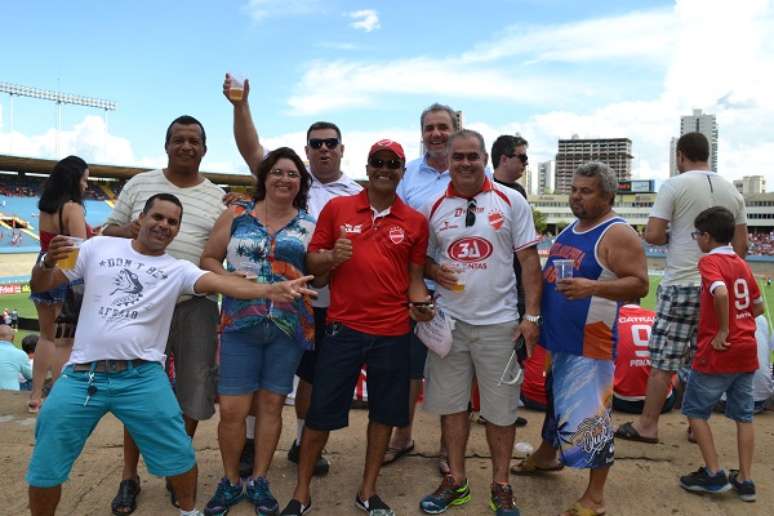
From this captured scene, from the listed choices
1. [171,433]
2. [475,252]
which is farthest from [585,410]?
[171,433]

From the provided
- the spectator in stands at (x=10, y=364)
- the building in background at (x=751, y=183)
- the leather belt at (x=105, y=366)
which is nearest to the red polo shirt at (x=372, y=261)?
the leather belt at (x=105, y=366)

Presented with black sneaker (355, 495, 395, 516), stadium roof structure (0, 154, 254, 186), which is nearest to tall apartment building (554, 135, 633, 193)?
stadium roof structure (0, 154, 254, 186)

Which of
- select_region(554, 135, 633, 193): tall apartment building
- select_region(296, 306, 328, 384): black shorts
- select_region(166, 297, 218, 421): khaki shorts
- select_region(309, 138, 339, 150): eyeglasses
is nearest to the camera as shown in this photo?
select_region(166, 297, 218, 421): khaki shorts

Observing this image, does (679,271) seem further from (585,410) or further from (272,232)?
(272,232)

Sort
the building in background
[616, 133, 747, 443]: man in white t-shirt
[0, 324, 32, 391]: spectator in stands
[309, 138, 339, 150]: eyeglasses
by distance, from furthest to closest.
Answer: the building in background, [0, 324, 32, 391]: spectator in stands, [616, 133, 747, 443]: man in white t-shirt, [309, 138, 339, 150]: eyeglasses

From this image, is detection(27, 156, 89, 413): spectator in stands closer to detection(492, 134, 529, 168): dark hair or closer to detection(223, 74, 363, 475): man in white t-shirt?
detection(223, 74, 363, 475): man in white t-shirt

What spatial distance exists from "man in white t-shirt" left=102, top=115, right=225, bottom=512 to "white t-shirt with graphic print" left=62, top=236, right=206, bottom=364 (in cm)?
28

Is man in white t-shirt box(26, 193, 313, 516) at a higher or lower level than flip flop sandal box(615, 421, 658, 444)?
higher

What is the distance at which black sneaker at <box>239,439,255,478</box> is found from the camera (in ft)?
11.9

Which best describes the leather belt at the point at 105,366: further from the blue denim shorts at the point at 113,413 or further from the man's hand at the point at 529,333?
the man's hand at the point at 529,333

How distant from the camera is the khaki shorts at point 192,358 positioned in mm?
3314

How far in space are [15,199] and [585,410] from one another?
4310cm

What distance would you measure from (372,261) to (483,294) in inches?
26.3

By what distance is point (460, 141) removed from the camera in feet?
10.6
